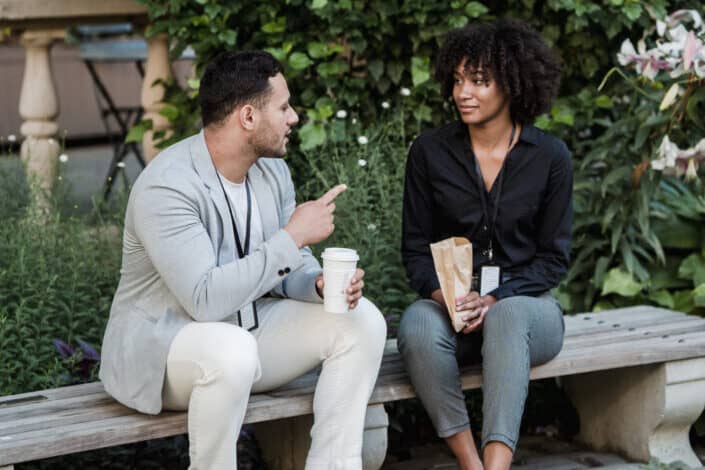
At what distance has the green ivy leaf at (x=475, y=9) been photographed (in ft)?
16.9

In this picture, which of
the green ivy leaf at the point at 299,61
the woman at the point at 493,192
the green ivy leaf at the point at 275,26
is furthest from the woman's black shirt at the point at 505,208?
the green ivy leaf at the point at 275,26

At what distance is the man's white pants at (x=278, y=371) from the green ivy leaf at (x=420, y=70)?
180cm

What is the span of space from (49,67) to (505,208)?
9.00 ft

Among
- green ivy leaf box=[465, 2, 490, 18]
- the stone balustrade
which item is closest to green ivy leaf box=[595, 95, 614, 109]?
green ivy leaf box=[465, 2, 490, 18]

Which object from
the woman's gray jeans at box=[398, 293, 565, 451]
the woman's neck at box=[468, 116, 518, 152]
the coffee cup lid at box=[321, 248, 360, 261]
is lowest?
the woman's gray jeans at box=[398, 293, 565, 451]

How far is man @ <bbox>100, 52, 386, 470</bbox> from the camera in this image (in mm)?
3297

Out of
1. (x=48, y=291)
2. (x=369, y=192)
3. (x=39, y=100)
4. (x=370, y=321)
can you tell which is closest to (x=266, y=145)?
(x=370, y=321)

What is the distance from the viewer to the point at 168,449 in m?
4.11

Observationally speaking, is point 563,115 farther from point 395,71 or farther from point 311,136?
point 311,136

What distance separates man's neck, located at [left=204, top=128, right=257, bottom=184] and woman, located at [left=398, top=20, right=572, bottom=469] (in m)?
0.71

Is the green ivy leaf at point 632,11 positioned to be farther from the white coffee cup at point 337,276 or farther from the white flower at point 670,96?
the white coffee cup at point 337,276

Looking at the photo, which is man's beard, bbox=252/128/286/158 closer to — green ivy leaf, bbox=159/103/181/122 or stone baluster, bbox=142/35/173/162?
green ivy leaf, bbox=159/103/181/122

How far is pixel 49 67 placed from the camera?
5.79 metres

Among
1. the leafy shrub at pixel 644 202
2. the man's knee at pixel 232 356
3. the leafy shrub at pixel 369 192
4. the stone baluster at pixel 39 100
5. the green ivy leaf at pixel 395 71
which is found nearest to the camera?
the man's knee at pixel 232 356
